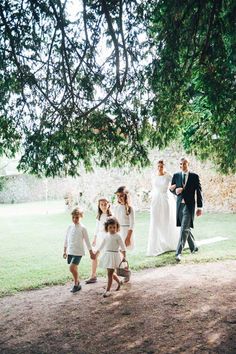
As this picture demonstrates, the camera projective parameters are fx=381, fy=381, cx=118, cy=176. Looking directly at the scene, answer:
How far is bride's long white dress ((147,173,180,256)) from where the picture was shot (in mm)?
8547

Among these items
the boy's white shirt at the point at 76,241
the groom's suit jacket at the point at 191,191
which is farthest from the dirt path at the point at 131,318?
the groom's suit jacket at the point at 191,191

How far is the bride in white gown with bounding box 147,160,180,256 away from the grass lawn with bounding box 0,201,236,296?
33cm

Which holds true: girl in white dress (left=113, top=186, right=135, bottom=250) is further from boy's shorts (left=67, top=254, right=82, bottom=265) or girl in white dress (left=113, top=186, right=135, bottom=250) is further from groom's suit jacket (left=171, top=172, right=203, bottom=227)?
groom's suit jacket (left=171, top=172, right=203, bottom=227)

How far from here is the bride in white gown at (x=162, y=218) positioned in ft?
28.0

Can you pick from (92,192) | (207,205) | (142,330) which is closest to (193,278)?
Result: (142,330)

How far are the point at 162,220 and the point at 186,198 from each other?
3.52 feet

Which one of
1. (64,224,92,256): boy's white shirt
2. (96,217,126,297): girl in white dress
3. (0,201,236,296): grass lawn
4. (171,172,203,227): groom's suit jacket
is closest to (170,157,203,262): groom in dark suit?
(171,172,203,227): groom's suit jacket

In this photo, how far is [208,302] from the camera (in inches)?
195

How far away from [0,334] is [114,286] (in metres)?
2.11

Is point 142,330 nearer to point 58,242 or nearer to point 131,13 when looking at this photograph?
point 131,13

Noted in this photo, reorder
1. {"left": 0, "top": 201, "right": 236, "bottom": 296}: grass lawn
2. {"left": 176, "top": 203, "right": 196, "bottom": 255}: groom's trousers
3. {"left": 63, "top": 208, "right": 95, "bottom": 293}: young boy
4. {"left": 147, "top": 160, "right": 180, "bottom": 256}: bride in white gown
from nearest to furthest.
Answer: {"left": 63, "top": 208, "right": 95, "bottom": 293}: young boy
{"left": 0, "top": 201, "right": 236, "bottom": 296}: grass lawn
{"left": 176, "top": 203, "right": 196, "bottom": 255}: groom's trousers
{"left": 147, "top": 160, "right": 180, "bottom": 256}: bride in white gown

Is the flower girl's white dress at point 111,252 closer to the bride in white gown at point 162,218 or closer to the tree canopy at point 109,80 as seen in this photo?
the tree canopy at point 109,80

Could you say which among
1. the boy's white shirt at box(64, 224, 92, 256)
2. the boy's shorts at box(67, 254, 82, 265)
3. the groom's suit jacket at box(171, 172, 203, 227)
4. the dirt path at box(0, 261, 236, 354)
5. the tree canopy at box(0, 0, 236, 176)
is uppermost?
the tree canopy at box(0, 0, 236, 176)

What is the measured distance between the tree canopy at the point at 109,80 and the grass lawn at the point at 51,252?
7.79 feet
